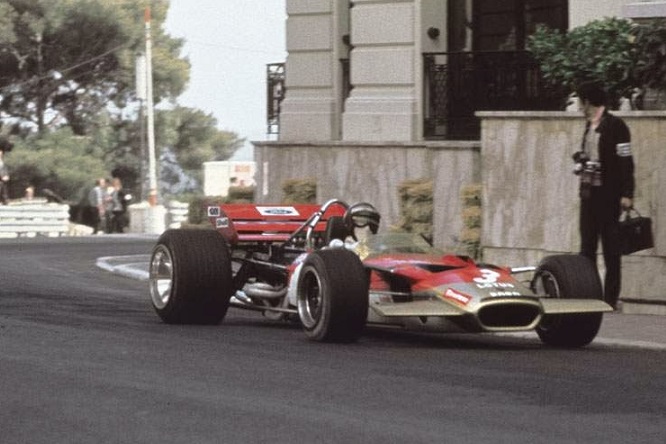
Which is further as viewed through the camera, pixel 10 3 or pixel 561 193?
pixel 10 3

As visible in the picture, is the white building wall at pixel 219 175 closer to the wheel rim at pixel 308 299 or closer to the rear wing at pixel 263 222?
the rear wing at pixel 263 222

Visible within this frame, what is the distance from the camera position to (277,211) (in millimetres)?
16953

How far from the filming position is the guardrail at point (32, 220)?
164 feet

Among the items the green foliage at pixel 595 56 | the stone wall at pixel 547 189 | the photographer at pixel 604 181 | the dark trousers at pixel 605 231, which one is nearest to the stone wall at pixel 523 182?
the stone wall at pixel 547 189

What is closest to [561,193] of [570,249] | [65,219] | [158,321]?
[570,249]

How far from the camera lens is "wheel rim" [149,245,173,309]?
16.1m

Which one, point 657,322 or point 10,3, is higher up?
point 10,3

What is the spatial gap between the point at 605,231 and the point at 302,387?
6347mm

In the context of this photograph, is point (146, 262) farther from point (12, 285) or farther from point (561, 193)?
point (561, 193)

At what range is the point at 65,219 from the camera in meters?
51.9

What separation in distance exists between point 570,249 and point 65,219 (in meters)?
33.5

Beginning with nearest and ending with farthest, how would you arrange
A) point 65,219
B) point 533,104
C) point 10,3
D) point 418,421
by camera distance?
point 418,421 < point 533,104 < point 65,219 < point 10,3

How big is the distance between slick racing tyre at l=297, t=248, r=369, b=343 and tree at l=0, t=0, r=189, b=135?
65609 millimetres

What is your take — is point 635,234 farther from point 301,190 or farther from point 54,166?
point 54,166
